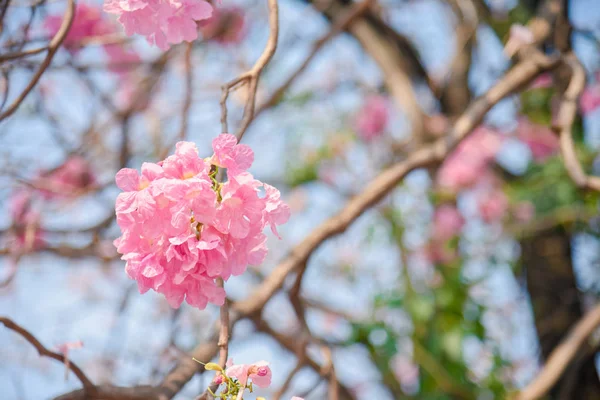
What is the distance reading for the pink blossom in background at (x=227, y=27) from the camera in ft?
9.10

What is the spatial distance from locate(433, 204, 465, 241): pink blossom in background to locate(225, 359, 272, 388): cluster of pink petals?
192 cm

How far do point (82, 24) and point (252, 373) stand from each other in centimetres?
172

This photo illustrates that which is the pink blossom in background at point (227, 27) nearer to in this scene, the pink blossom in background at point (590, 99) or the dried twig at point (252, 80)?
the pink blossom in background at point (590, 99)

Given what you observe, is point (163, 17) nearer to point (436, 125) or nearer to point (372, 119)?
point (436, 125)

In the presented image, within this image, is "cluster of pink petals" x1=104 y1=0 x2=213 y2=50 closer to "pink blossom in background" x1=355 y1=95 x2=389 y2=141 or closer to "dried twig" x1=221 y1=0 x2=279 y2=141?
"dried twig" x1=221 y1=0 x2=279 y2=141

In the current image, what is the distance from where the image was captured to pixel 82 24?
2111 millimetres

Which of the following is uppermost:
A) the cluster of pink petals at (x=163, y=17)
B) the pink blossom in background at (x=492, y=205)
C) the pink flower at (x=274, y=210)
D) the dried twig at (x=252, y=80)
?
the cluster of pink petals at (x=163, y=17)

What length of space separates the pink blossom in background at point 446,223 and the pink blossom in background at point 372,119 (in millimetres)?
639

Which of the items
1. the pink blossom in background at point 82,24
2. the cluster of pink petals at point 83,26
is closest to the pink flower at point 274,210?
the cluster of pink petals at point 83,26

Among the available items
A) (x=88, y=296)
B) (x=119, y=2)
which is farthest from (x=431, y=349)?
(x=88, y=296)

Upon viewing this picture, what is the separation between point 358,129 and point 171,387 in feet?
7.45

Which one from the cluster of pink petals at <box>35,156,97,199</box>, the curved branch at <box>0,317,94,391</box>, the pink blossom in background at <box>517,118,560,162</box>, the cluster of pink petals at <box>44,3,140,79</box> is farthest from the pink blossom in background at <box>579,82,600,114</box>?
the curved branch at <box>0,317,94,391</box>

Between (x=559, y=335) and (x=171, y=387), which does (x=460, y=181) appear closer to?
(x=559, y=335)

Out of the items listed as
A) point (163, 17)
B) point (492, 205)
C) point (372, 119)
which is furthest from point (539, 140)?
point (163, 17)
